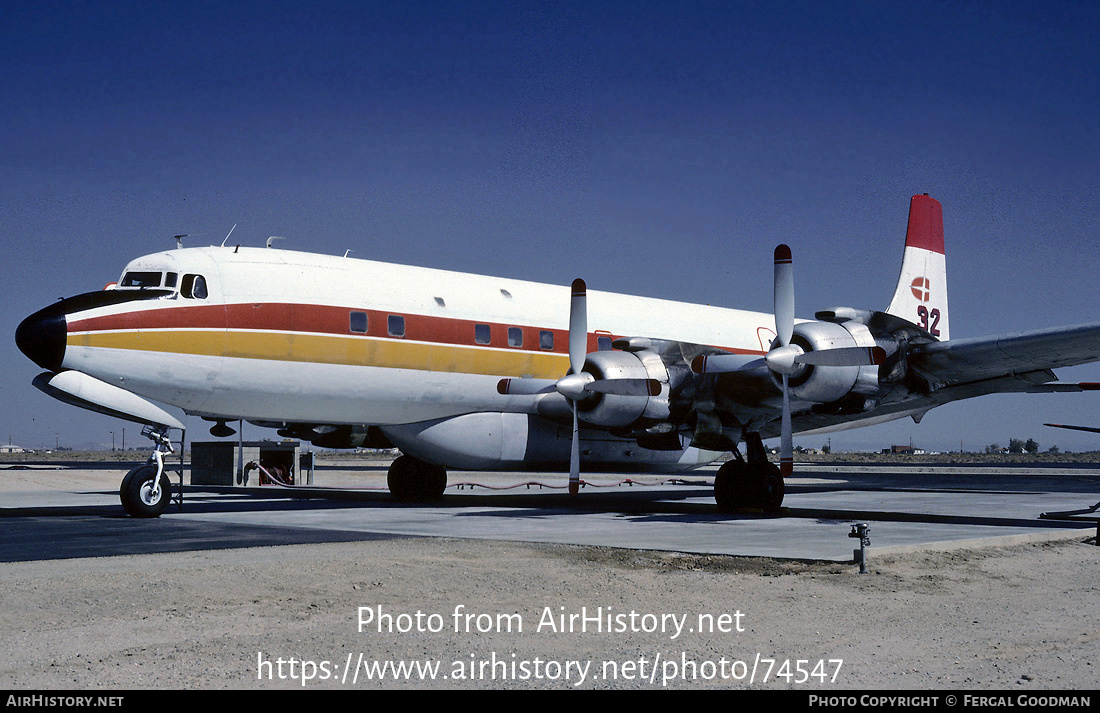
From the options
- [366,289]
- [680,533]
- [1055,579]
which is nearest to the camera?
[1055,579]

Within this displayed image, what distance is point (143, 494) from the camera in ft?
51.0

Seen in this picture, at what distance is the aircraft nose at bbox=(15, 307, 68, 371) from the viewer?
47.2ft

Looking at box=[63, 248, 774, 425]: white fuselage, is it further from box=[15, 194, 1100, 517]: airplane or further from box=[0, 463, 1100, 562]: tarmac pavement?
box=[0, 463, 1100, 562]: tarmac pavement

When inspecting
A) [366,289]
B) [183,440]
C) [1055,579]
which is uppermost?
[366,289]

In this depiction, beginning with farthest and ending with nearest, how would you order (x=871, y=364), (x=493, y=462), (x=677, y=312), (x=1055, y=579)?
(x=677, y=312), (x=493, y=462), (x=871, y=364), (x=1055, y=579)

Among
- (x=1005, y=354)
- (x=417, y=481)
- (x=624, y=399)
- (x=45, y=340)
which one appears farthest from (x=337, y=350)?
(x=1005, y=354)

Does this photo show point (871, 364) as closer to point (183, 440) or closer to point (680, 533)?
point (680, 533)

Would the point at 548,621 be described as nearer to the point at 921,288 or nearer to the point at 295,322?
the point at 295,322

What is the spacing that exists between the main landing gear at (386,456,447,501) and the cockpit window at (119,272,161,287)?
6.86 m

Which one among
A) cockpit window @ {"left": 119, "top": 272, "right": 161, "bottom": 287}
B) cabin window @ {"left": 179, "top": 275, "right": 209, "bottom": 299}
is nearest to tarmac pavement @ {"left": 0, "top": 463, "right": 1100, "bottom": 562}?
cabin window @ {"left": 179, "top": 275, "right": 209, "bottom": 299}

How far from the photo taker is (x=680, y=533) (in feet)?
44.3

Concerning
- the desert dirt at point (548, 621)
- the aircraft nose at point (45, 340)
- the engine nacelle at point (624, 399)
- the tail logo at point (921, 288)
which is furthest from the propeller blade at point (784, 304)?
the aircraft nose at point (45, 340)
